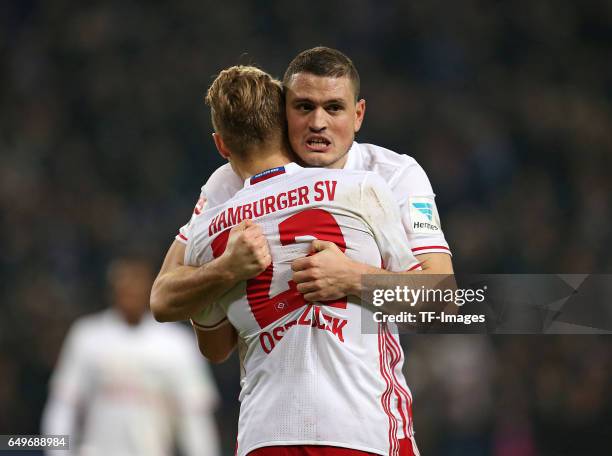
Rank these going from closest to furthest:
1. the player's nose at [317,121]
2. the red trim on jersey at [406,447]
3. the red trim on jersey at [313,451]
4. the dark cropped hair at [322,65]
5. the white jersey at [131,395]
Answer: the red trim on jersey at [313,451] < the red trim on jersey at [406,447] < the player's nose at [317,121] < the dark cropped hair at [322,65] < the white jersey at [131,395]

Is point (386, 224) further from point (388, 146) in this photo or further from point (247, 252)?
point (388, 146)

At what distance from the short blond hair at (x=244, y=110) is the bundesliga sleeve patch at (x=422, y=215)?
0.47m

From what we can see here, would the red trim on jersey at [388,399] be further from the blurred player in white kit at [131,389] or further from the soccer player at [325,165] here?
the blurred player in white kit at [131,389]

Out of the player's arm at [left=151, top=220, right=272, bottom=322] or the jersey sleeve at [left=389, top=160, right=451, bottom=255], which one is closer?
the player's arm at [left=151, top=220, right=272, bottom=322]

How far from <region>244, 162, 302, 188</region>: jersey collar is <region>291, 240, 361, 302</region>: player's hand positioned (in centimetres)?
23

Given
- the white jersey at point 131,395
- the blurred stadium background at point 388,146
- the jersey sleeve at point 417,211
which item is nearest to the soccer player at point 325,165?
the jersey sleeve at point 417,211

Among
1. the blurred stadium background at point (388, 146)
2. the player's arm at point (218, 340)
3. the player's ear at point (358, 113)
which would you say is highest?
the blurred stadium background at point (388, 146)

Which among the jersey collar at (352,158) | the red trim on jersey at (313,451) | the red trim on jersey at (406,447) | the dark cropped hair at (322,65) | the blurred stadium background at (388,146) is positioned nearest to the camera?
the red trim on jersey at (313,451)

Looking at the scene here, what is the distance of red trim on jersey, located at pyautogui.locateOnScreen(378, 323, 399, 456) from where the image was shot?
9.53 ft

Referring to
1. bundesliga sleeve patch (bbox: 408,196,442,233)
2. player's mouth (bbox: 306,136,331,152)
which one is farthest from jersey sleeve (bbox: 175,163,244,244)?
bundesliga sleeve patch (bbox: 408,196,442,233)

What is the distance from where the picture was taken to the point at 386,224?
9.53 feet

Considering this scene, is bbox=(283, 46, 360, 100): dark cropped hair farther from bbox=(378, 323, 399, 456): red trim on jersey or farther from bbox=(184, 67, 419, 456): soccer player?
bbox=(378, 323, 399, 456): red trim on jersey

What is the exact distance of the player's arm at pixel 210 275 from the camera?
291cm

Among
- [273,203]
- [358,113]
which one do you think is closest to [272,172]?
[273,203]
